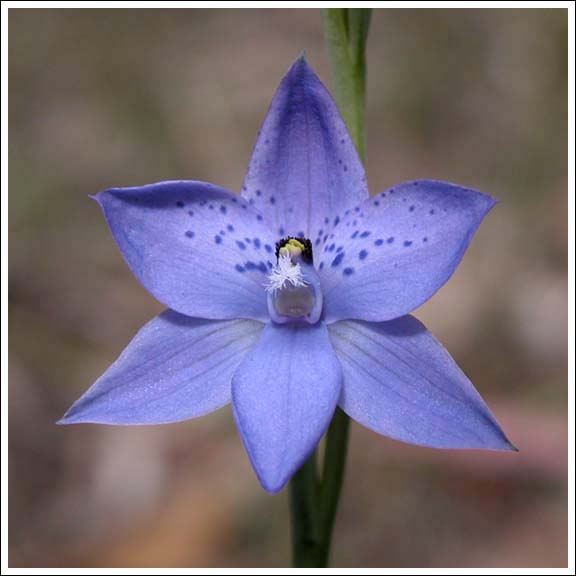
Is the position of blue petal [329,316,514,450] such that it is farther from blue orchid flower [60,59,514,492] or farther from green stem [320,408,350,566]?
green stem [320,408,350,566]

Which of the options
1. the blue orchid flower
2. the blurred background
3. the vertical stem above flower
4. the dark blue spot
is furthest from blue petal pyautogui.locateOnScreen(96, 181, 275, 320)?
the blurred background

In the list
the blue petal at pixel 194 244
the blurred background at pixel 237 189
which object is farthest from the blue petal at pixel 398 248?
the blurred background at pixel 237 189

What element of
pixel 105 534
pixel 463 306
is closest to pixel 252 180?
pixel 105 534

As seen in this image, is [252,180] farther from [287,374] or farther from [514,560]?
[514,560]

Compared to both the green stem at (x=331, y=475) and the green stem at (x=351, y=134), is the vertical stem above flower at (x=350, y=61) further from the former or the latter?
the green stem at (x=331, y=475)

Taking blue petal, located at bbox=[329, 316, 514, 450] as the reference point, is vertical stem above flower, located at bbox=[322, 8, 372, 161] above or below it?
above
